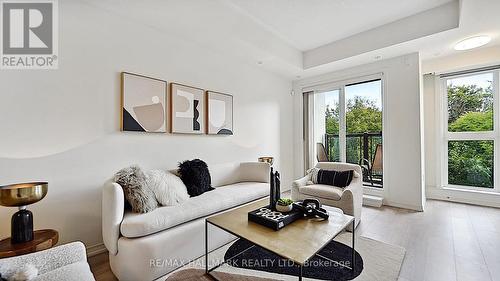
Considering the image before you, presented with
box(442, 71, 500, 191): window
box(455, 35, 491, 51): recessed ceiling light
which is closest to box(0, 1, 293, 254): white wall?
box(455, 35, 491, 51): recessed ceiling light

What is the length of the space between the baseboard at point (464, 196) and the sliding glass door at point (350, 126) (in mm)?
1043

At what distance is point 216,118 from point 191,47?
3.46 ft

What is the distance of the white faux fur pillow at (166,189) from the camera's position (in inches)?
81.0

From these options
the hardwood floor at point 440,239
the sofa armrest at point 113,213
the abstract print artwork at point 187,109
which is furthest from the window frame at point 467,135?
the sofa armrest at point 113,213

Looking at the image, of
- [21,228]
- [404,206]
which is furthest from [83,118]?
[404,206]

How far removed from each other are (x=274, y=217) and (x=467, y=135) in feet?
13.8

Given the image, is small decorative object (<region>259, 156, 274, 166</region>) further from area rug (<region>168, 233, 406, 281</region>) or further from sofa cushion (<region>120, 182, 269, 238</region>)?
area rug (<region>168, 233, 406, 281</region>)

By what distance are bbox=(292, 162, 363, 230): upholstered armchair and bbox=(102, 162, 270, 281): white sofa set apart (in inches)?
49.0

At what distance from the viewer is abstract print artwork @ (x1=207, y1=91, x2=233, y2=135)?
3.20m

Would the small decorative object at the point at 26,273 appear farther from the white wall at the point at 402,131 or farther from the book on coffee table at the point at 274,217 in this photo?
the white wall at the point at 402,131

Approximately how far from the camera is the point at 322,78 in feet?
14.7

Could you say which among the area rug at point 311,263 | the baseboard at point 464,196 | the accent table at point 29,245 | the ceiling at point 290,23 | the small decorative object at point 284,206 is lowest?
the area rug at point 311,263

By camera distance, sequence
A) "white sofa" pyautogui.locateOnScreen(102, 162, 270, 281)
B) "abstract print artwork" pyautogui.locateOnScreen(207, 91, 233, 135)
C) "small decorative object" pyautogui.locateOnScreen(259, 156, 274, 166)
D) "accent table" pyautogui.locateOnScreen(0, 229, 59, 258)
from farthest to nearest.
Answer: "small decorative object" pyautogui.locateOnScreen(259, 156, 274, 166)
"abstract print artwork" pyautogui.locateOnScreen(207, 91, 233, 135)
"white sofa" pyautogui.locateOnScreen(102, 162, 270, 281)
"accent table" pyautogui.locateOnScreen(0, 229, 59, 258)

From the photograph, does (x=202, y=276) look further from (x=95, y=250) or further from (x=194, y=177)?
(x=95, y=250)
